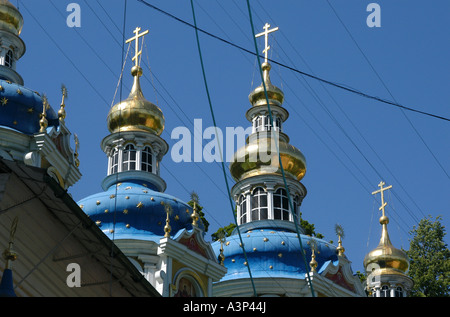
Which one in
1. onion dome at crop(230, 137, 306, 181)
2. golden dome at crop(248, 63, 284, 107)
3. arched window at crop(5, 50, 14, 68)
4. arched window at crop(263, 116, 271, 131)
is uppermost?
golden dome at crop(248, 63, 284, 107)

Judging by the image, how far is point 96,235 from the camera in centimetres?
1875

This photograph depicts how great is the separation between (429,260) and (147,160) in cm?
1343

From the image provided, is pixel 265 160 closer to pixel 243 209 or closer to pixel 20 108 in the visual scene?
pixel 243 209

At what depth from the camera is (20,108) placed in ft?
97.1

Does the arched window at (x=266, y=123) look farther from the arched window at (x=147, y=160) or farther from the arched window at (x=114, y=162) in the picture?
the arched window at (x=114, y=162)

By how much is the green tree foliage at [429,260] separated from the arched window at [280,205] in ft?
22.6

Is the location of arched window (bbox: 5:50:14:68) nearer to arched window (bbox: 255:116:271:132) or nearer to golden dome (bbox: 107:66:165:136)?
golden dome (bbox: 107:66:165:136)

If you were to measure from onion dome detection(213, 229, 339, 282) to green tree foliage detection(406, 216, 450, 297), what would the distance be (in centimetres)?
865

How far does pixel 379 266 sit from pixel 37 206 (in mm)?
23951

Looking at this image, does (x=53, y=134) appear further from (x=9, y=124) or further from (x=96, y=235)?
(x=96, y=235)

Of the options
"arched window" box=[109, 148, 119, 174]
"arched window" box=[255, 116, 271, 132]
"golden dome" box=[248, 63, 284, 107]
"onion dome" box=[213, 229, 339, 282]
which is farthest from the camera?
"golden dome" box=[248, 63, 284, 107]

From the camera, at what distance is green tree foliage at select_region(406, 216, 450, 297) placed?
4231cm

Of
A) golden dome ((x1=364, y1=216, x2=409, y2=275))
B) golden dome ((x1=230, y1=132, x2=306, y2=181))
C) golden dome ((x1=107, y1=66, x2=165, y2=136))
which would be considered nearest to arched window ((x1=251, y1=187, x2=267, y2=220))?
golden dome ((x1=230, y1=132, x2=306, y2=181))
